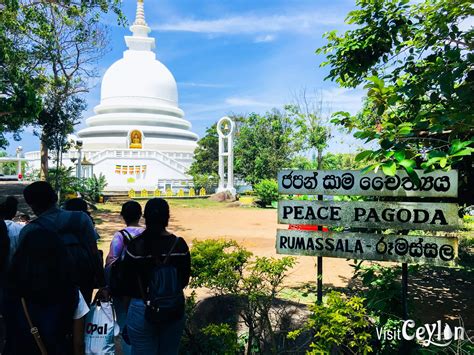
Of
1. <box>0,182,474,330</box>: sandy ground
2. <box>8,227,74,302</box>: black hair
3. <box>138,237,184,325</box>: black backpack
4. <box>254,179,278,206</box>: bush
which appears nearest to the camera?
<box>8,227,74,302</box>: black hair

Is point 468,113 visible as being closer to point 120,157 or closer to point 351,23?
point 351,23

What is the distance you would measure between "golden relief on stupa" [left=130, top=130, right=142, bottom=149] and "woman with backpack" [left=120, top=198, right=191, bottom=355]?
3036 centimetres

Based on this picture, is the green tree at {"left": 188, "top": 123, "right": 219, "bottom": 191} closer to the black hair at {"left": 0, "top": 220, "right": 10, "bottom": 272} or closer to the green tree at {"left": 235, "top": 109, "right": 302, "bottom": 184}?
the green tree at {"left": 235, "top": 109, "right": 302, "bottom": 184}

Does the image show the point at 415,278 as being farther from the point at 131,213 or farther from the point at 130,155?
the point at 130,155

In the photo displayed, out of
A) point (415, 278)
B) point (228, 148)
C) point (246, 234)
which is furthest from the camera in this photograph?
point (228, 148)

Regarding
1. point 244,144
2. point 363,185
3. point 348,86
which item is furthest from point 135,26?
point 363,185

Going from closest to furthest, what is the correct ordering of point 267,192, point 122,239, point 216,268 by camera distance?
point 122,239 → point 216,268 → point 267,192

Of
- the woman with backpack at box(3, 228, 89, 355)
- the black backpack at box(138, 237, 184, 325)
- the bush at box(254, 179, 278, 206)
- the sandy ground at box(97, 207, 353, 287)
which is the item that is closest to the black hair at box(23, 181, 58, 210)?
the woman with backpack at box(3, 228, 89, 355)

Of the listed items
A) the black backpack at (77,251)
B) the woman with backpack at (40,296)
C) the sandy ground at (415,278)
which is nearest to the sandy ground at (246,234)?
the sandy ground at (415,278)

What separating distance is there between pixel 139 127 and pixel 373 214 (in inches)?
1236

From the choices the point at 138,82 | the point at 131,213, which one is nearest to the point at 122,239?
the point at 131,213

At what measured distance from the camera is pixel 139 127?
32438mm

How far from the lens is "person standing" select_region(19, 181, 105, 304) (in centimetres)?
243

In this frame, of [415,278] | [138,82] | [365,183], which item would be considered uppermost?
[138,82]
